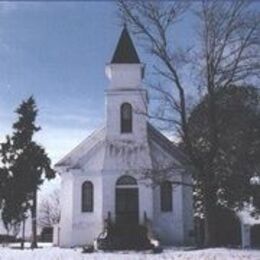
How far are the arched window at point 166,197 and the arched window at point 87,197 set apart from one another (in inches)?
176

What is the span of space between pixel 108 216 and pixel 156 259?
636 inches

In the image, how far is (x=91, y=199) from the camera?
138 feet

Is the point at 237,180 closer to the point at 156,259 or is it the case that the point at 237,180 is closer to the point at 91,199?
the point at 91,199

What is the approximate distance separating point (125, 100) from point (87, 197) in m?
6.71

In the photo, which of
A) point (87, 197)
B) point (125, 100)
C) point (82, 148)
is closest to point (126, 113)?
point (125, 100)

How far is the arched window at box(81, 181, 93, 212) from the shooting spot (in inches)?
1650

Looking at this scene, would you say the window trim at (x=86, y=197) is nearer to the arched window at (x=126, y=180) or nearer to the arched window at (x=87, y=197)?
the arched window at (x=87, y=197)

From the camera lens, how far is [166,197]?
139 ft

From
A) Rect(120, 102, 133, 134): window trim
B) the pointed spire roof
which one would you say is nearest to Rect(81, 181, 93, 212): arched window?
Rect(120, 102, 133, 134): window trim

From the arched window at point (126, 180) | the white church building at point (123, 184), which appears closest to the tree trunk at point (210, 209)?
the white church building at point (123, 184)

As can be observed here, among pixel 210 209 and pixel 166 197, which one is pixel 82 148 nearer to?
pixel 166 197

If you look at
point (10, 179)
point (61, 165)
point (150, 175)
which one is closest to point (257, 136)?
point (150, 175)

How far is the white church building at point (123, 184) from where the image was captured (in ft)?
136

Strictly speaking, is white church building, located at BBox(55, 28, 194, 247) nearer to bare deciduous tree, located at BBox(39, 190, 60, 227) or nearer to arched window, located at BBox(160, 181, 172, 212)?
arched window, located at BBox(160, 181, 172, 212)
